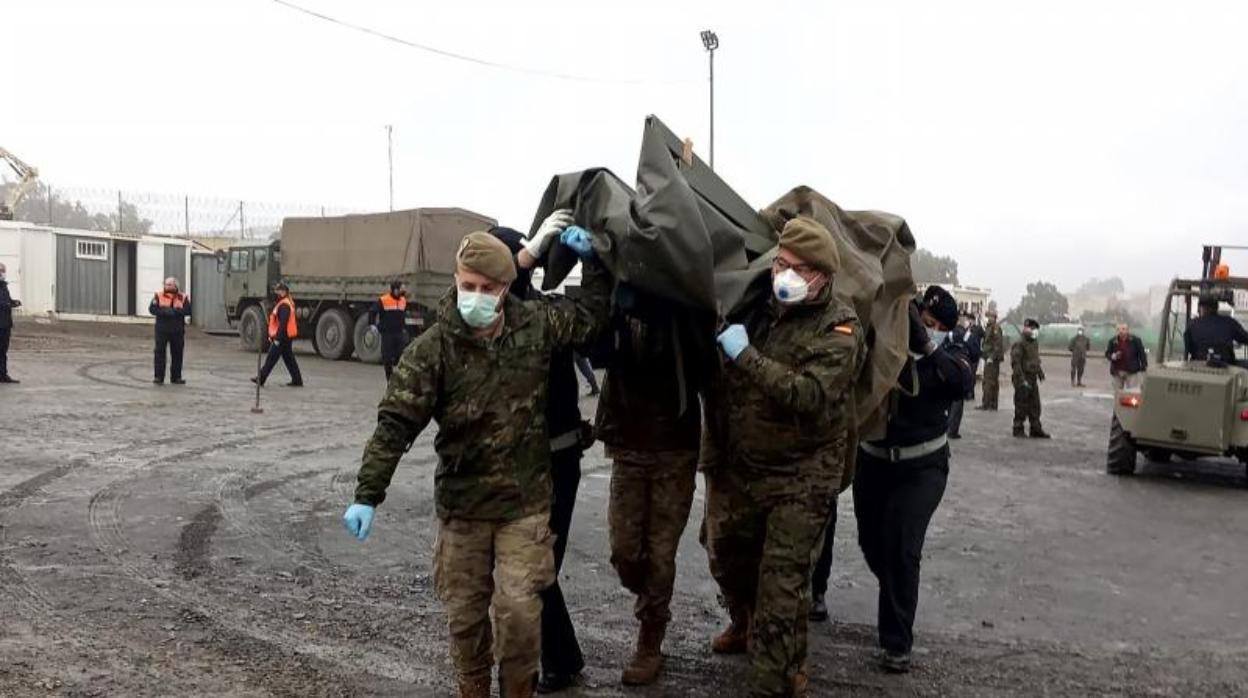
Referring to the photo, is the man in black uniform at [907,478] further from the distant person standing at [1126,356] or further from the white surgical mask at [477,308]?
the distant person standing at [1126,356]

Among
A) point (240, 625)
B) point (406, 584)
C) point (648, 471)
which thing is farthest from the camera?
point (406, 584)

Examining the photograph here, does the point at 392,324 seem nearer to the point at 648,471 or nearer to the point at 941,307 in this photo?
the point at 941,307

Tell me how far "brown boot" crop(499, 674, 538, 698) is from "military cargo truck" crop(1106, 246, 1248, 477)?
863 centimetres

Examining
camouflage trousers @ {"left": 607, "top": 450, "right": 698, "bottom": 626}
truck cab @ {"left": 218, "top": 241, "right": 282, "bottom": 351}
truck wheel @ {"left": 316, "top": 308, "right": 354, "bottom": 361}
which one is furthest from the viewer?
truck cab @ {"left": 218, "top": 241, "right": 282, "bottom": 351}

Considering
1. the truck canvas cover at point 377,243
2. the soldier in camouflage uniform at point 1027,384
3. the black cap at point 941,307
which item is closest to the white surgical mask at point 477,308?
the black cap at point 941,307

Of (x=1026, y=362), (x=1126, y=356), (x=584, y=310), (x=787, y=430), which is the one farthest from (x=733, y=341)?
(x=1126, y=356)

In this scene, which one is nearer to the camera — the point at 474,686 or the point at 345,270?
the point at 474,686

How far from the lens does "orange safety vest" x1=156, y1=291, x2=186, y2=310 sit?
15.1 meters

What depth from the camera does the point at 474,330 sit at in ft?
11.6

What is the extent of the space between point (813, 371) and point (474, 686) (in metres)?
1.66

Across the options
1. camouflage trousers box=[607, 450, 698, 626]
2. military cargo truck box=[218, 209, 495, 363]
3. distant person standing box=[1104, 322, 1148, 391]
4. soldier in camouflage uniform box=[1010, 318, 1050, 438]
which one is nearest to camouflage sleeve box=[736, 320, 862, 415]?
camouflage trousers box=[607, 450, 698, 626]

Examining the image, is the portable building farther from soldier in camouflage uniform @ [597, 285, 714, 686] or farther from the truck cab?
soldier in camouflage uniform @ [597, 285, 714, 686]

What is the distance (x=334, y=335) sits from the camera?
2328cm

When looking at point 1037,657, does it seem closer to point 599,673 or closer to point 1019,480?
point 599,673
